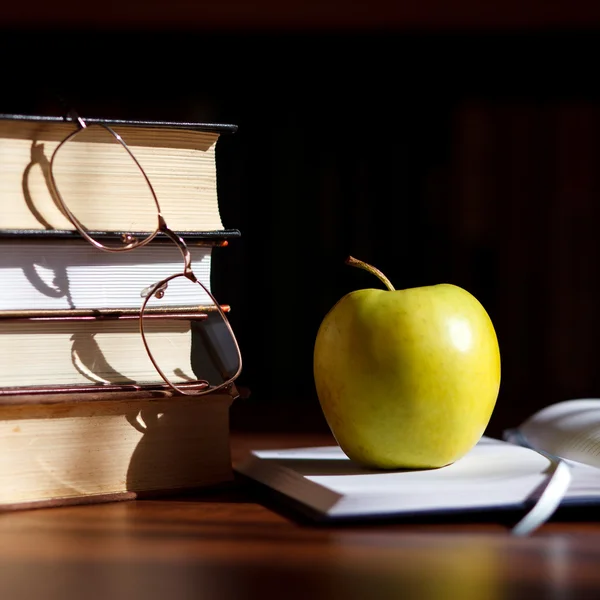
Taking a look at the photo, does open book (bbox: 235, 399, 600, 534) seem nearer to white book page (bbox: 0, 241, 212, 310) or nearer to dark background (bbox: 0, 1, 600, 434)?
white book page (bbox: 0, 241, 212, 310)

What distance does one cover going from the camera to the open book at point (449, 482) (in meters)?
0.59

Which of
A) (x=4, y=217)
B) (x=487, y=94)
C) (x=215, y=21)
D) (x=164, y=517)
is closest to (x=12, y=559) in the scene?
(x=164, y=517)

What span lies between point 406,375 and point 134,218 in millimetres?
235

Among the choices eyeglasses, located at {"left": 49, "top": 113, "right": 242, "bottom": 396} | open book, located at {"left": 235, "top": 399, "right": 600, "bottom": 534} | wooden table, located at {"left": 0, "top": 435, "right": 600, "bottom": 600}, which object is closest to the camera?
wooden table, located at {"left": 0, "top": 435, "right": 600, "bottom": 600}

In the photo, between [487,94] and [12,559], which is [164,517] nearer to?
[12,559]

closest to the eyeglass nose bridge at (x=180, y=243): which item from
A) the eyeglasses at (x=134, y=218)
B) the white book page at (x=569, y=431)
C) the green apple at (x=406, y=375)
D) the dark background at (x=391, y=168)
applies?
the eyeglasses at (x=134, y=218)

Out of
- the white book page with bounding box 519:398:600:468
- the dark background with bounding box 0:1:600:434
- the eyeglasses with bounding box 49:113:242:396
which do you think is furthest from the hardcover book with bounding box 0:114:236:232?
the dark background with bounding box 0:1:600:434

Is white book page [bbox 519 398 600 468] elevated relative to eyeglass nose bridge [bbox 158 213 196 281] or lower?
lower

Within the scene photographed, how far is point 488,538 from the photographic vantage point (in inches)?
21.8

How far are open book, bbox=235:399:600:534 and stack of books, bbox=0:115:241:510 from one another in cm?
9

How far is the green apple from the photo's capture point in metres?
0.70

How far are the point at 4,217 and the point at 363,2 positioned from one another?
2.82m

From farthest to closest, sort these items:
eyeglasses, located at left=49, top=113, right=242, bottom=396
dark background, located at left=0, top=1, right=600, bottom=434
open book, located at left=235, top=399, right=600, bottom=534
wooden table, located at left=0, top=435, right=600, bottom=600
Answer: dark background, located at left=0, top=1, right=600, bottom=434, eyeglasses, located at left=49, top=113, right=242, bottom=396, open book, located at left=235, top=399, right=600, bottom=534, wooden table, located at left=0, top=435, right=600, bottom=600

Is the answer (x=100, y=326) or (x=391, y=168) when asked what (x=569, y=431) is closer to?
(x=100, y=326)
